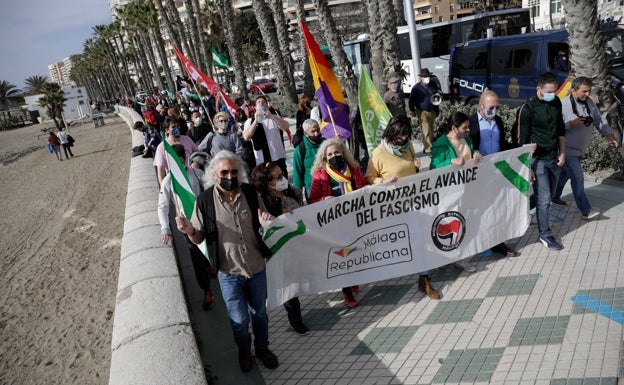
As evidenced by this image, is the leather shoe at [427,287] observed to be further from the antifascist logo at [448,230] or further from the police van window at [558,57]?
the police van window at [558,57]

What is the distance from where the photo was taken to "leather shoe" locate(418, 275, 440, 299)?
4309 millimetres

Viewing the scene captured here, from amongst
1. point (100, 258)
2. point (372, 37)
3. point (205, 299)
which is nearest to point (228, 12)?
point (372, 37)

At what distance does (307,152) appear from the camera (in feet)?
16.2

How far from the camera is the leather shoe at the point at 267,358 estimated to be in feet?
12.1

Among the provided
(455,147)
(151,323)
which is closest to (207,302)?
(151,323)

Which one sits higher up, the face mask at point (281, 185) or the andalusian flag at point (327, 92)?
the andalusian flag at point (327, 92)

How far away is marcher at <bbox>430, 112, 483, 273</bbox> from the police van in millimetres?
6380

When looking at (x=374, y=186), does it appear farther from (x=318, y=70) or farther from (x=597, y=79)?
(x=597, y=79)

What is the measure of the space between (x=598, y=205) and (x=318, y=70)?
12.5 feet

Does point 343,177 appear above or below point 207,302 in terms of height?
above

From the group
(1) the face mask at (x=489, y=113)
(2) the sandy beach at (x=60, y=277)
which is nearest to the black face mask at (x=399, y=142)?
(1) the face mask at (x=489, y=113)

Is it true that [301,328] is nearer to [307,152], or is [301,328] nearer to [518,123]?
[307,152]

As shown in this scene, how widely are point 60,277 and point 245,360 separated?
6.07m

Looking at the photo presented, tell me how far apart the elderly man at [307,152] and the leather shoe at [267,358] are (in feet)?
5.59
